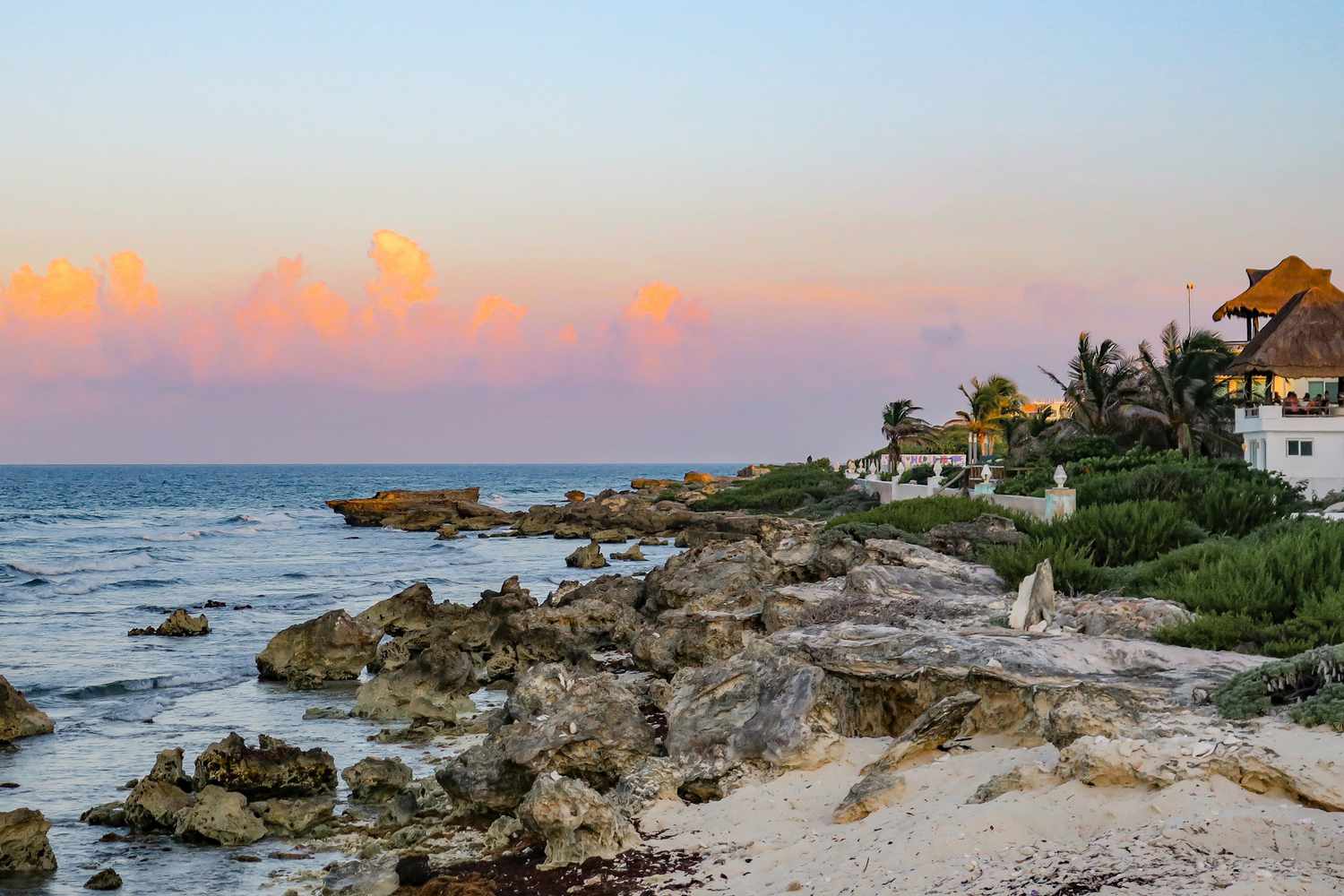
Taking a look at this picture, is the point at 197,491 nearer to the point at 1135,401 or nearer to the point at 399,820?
the point at 1135,401

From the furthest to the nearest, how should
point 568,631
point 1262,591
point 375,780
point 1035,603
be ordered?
point 568,631 < point 1035,603 < point 1262,591 < point 375,780

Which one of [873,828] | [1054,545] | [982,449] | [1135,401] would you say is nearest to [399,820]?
[873,828]

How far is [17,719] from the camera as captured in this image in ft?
57.8

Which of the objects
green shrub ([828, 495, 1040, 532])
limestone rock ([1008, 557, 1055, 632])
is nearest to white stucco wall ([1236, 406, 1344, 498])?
green shrub ([828, 495, 1040, 532])

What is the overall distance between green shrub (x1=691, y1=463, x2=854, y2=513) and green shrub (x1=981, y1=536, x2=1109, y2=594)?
4269 centimetres

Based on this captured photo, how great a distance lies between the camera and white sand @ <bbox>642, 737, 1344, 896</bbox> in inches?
280

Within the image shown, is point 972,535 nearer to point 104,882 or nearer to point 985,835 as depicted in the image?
point 985,835

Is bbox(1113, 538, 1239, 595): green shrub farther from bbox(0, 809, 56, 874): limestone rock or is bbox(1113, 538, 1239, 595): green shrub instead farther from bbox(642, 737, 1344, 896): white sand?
bbox(0, 809, 56, 874): limestone rock

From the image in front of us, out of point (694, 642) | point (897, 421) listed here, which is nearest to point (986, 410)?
point (897, 421)

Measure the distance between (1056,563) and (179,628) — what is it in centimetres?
2051

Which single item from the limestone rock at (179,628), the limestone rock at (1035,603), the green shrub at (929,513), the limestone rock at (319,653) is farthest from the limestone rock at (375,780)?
the green shrub at (929,513)

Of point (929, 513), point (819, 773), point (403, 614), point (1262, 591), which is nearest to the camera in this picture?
point (819, 773)

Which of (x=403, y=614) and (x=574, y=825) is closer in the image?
(x=574, y=825)

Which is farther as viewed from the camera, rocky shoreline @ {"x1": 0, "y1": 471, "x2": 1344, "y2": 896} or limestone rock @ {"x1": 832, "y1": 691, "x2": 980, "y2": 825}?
limestone rock @ {"x1": 832, "y1": 691, "x2": 980, "y2": 825}
